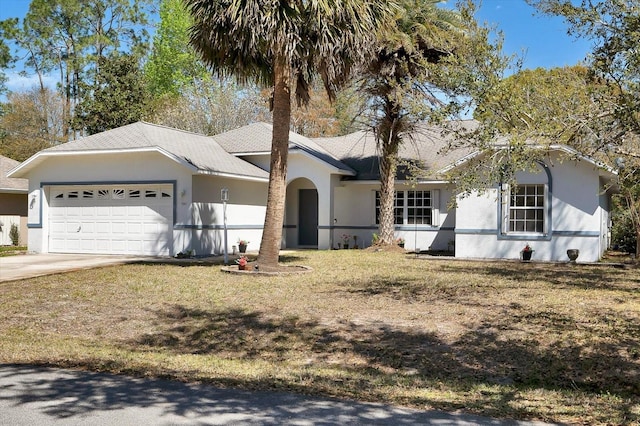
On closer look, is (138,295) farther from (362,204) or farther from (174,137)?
(362,204)

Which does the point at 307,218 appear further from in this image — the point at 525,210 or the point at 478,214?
the point at 525,210

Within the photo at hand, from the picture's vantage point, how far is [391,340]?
888 cm

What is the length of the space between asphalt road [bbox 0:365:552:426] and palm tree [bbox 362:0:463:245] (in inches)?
569

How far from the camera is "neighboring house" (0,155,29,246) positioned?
91.5 ft

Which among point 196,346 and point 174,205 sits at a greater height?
point 174,205

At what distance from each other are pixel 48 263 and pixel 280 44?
9961mm

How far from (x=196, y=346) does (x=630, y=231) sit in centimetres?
2123

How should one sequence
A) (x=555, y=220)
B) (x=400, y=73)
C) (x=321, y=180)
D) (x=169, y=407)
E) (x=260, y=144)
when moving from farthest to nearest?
1. (x=260, y=144)
2. (x=321, y=180)
3. (x=400, y=73)
4. (x=555, y=220)
5. (x=169, y=407)

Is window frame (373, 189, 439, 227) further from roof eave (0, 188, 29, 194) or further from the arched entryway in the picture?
roof eave (0, 188, 29, 194)

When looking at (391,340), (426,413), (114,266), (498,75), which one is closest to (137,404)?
(426,413)

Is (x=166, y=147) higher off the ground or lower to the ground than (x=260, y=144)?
lower

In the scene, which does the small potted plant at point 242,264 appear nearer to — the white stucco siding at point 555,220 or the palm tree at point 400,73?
the palm tree at point 400,73

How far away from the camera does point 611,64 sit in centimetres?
970

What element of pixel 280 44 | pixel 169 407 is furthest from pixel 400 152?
pixel 169 407
